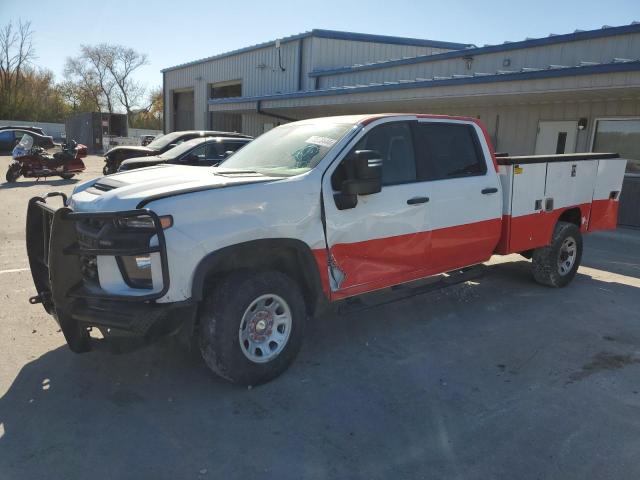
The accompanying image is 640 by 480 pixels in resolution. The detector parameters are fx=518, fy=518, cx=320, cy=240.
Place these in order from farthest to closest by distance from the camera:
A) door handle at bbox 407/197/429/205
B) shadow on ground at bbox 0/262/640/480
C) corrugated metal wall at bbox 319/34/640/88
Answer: corrugated metal wall at bbox 319/34/640/88 < door handle at bbox 407/197/429/205 < shadow on ground at bbox 0/262/640/480

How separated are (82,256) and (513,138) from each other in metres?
12.4

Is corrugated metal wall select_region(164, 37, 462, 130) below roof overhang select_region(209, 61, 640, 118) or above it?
above

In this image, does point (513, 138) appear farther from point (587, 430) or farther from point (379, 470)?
point (379, 470)

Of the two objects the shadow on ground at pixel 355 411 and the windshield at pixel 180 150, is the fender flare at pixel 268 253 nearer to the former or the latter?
the shadow on ground at pixel 355 411

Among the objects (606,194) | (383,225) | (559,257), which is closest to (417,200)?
(383,225)

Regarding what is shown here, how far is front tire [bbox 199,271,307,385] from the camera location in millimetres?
3602

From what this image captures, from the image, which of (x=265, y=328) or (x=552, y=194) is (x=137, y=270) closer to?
(x=265, y=328)

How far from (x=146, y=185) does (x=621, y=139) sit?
37.7ft

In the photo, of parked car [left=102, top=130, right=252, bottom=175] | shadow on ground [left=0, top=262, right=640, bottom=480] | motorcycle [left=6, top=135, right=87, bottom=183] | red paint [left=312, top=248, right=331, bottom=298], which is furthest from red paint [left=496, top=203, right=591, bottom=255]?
motorcycle [left=6, top=135, right=87, bottom=183]

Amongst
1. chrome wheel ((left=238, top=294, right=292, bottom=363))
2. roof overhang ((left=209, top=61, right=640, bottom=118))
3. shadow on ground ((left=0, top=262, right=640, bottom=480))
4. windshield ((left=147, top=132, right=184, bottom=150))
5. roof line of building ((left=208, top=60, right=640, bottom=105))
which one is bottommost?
shadow on ground ((left=0, top=262, right=640, bottom=480))

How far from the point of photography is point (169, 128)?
33.2 meters

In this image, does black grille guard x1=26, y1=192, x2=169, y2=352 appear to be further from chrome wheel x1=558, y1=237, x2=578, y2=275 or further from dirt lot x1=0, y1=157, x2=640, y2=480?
chrome wheel x1=558, y1=237, x2=578, y2=275

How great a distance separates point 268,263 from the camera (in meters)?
4.07

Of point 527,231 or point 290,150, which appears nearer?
point 290,150
